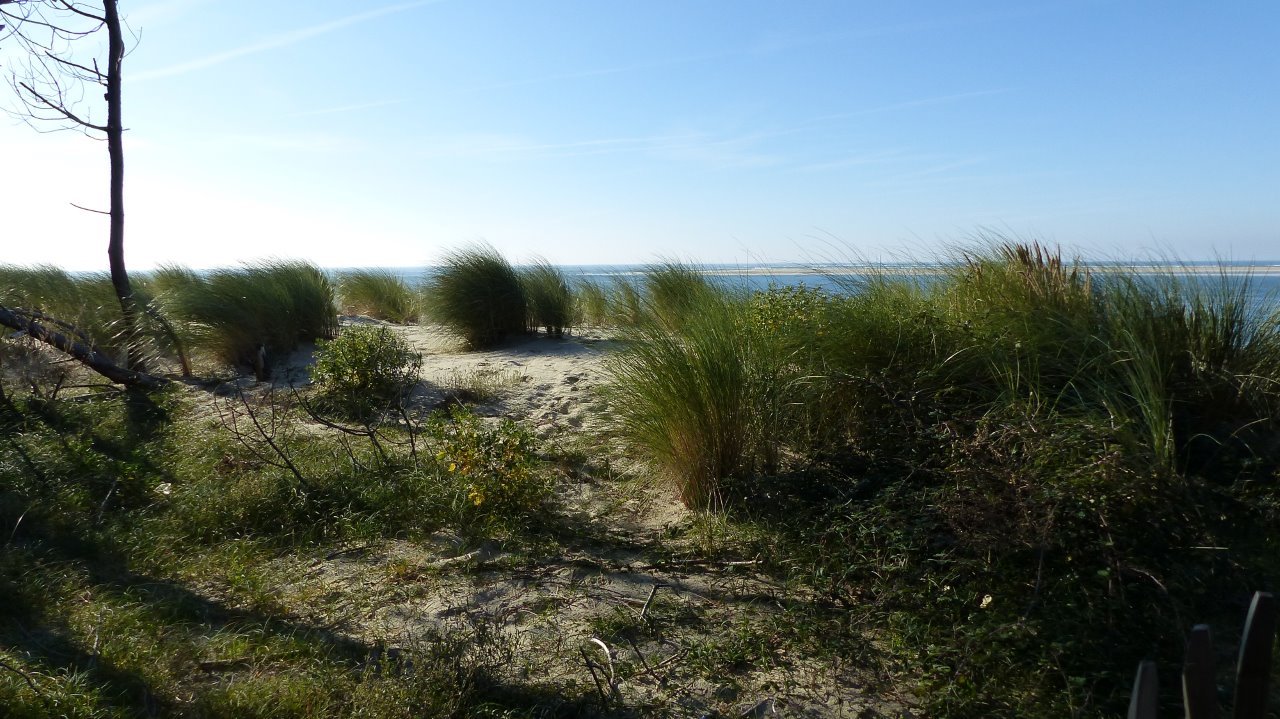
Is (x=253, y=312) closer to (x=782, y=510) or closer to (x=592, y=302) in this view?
(x=592, y=302)

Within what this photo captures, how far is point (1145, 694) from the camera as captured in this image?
4.07 ft

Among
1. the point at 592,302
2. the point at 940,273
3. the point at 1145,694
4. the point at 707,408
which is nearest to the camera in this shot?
the point at 1145,694

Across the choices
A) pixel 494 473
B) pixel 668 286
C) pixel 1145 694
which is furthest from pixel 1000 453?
pixel 668 286

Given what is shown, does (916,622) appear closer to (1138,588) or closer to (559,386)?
(1138,588)

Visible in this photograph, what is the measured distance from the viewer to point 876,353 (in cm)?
413

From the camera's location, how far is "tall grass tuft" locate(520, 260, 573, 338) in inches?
350

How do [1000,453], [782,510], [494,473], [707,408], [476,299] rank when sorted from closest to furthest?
[1000,453], [782,510], [707,408], [494,473], [476,299]

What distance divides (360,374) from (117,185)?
10.8 feet

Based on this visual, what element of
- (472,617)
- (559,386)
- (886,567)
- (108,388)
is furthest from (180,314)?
(886,567)

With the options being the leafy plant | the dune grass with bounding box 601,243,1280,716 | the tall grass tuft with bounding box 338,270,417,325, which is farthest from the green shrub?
the tall grass tuft with bounding box 338,270,417,325

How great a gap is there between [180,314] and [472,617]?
6.13m

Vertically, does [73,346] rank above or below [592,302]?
below

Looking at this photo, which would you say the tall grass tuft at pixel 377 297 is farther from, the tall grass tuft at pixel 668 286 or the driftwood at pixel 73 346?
the driftwood at pixel 73 346

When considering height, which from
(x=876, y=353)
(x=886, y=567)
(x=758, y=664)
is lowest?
(x=758, y=664)
